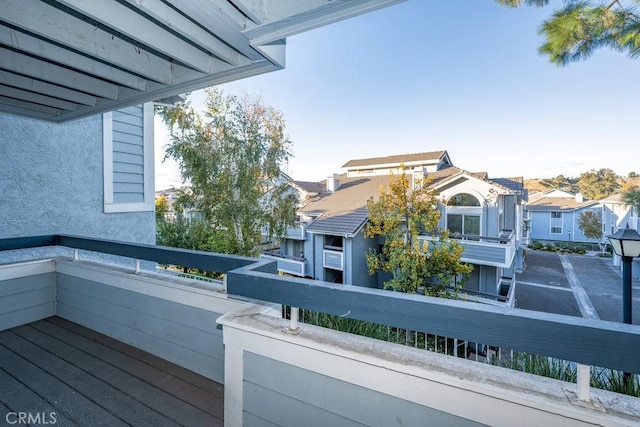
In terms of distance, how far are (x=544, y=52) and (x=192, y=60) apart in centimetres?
487

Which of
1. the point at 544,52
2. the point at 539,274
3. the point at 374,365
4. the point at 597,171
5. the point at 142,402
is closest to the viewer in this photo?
the point at 374,365

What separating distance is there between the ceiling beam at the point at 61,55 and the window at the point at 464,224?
1025cm

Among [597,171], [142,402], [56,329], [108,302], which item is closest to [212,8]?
[142,402]

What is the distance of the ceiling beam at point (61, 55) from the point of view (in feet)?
4.76

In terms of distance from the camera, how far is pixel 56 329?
2500 millimetres

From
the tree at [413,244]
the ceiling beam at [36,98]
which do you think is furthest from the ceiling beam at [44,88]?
the tree at [413,244]

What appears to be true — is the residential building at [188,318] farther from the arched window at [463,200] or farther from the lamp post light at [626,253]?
the arched window at [463,200]

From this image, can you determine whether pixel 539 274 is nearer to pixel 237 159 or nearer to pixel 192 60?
pixel 237 159

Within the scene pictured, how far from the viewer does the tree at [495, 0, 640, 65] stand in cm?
346

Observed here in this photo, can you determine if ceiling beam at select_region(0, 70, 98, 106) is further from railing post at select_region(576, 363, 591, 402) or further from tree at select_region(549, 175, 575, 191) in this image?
tree at select_region(549, 175, 575, 191)

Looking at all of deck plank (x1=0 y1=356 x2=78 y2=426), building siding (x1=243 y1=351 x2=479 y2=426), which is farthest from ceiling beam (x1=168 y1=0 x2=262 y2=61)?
deck plank (x1=0 y1=356 x2=78 y2=426)

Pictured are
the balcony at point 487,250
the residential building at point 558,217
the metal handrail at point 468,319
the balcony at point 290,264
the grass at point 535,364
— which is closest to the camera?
the metal handrail at point 468,319

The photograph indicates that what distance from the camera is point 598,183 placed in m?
30.7

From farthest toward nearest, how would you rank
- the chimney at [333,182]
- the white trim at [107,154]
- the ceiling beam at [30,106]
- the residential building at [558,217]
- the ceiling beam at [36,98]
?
the residential building at [558,217] → the chimney at [333,182] → the white trim at [107,154] → the ceiling beam at [30,106] → the ceiling beam at [36,98]
